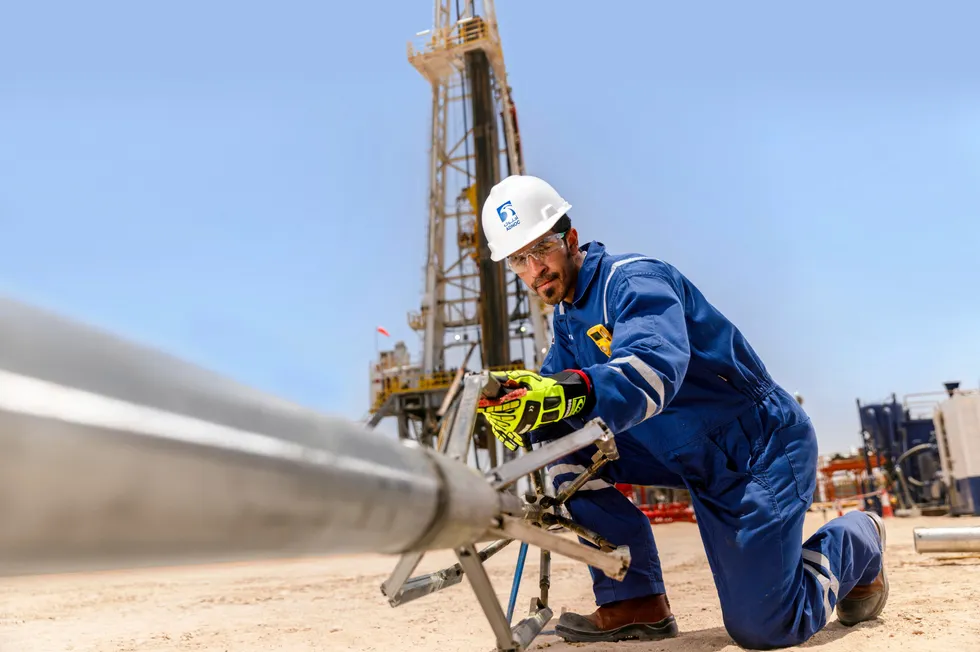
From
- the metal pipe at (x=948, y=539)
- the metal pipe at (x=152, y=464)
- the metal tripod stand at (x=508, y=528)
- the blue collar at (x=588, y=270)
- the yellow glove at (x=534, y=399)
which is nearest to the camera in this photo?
the metal pipe at (x=152, y=464)

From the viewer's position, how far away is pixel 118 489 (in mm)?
556

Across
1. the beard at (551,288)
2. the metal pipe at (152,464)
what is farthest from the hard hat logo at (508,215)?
the metal pipe at (152,464)

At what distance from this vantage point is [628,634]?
91.1 inches

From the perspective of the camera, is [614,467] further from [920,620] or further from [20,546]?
[20,546]

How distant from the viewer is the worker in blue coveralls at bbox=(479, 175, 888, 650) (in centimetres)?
207

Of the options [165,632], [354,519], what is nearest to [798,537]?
[354,519]

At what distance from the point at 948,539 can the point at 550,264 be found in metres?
2.62

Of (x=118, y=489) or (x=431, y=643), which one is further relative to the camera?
(x=431, y=643)

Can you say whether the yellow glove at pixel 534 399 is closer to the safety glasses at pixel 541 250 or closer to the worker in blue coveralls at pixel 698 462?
the worker in blue coveralls at pixel 698 462

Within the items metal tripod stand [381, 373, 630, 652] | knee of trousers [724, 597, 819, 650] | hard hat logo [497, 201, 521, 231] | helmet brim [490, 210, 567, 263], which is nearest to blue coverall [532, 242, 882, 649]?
knee of trousers [724, 597, 819, 650]

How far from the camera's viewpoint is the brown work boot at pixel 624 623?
2312mm

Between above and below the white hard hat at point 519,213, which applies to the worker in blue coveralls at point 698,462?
below

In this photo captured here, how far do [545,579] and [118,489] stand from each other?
1.77 metres

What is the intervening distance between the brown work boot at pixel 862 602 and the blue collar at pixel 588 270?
1290 millimetres
